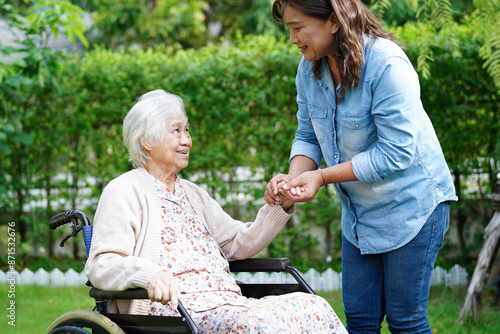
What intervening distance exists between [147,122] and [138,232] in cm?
46

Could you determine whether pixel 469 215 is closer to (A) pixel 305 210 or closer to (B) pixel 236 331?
(A) pixel 305 210

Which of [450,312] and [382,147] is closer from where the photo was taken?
[382,147]

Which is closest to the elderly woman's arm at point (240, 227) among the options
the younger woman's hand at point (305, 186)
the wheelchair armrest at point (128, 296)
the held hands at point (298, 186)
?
the held hands at point (298, 186)

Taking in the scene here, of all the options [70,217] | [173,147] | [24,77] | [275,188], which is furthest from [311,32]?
[24,77]

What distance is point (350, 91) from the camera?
1.94m

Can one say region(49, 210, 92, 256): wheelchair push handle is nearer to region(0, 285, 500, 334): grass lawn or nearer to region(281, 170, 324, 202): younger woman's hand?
region(281, 170, 324, 202): younger woman's hand

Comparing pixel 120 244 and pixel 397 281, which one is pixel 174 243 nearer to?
pixel 120 244

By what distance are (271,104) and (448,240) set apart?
198 centimetres

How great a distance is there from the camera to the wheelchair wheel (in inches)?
73.5

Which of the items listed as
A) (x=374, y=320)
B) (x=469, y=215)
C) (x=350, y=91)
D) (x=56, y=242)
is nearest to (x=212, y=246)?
(x=374, y=320)

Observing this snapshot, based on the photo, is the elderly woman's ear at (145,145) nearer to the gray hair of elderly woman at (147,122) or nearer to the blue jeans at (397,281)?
the gray hair of elderly woman at (147,122)

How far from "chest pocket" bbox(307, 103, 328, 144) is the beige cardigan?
0.38m

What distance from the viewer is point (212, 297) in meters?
2.09

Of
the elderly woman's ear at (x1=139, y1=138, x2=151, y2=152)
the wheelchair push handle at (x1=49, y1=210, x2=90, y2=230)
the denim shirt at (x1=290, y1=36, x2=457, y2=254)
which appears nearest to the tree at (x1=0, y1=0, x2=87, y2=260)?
the wheelchair push handle at (x1=49, y1=210, x2=90, y2=230)
